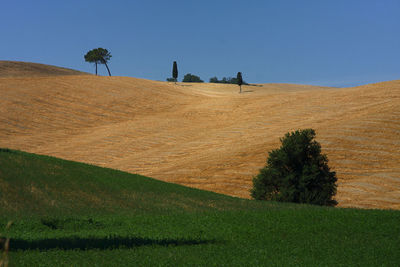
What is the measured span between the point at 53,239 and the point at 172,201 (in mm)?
11712

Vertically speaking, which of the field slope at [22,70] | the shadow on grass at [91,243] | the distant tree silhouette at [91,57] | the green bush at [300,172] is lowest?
the shadow on grass at [91,243]

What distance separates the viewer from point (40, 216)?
21641mm

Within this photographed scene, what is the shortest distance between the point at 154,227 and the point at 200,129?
39351mm

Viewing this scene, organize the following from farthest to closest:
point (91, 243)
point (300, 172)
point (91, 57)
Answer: point (91, 57) < point (300, 172) < point (91, 243)

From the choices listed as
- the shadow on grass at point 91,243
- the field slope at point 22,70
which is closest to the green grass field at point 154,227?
the shadow on grass at point 91,243

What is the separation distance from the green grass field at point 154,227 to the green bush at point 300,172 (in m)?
2.14

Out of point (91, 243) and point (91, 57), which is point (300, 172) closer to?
point (91, 243)

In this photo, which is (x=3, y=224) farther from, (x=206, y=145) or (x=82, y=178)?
(x=206, y=145)

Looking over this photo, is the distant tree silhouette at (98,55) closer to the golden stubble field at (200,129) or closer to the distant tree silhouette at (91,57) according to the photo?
the distant tree silhouette at (91,57)

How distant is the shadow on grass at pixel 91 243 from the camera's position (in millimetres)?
15633

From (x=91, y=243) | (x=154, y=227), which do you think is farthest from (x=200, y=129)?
(x=91, y=243)

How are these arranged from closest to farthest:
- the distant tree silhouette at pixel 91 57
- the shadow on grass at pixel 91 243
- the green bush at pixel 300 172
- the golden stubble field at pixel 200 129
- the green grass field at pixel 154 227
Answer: the green grass field at pixel 154 227, the shadow on grass at pixel 91 243, the green bush at pixel 300 172, the golden stubble field at pixel 200 129, the distant tree silhouette at pixel 91 57

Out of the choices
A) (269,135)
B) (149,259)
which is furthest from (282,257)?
(269,135)

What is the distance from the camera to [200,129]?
59250 mm
